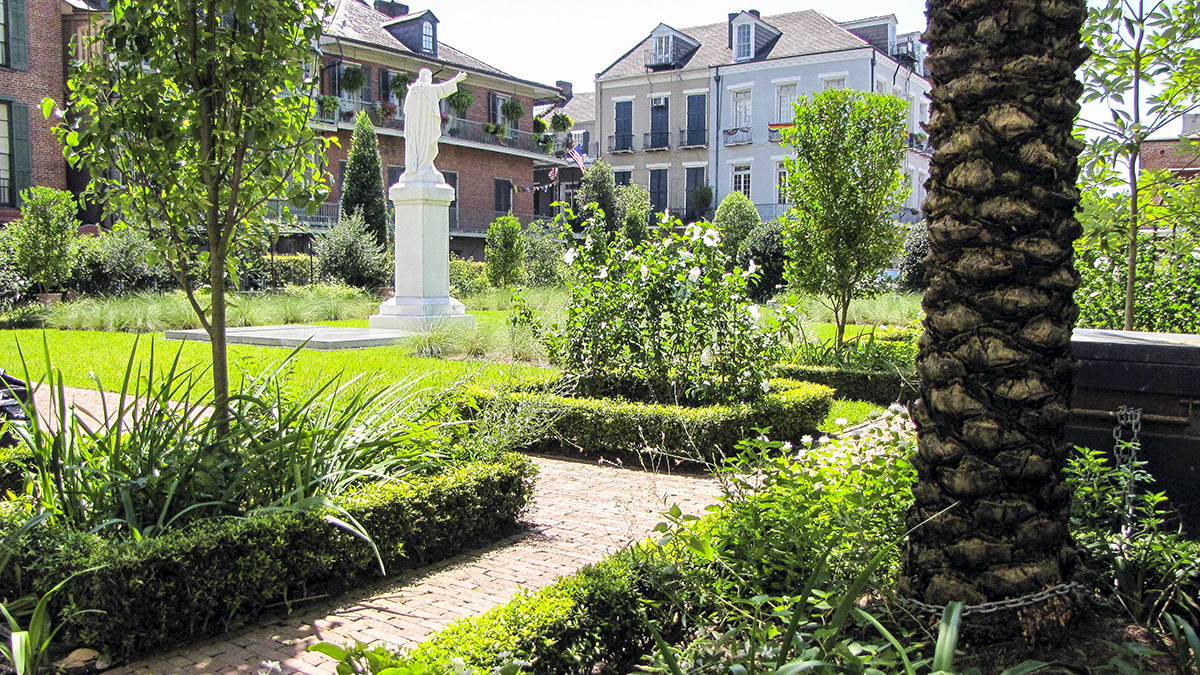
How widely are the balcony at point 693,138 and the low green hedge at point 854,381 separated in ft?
109

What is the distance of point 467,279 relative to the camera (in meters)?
26.4

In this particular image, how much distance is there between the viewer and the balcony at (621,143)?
43875mm

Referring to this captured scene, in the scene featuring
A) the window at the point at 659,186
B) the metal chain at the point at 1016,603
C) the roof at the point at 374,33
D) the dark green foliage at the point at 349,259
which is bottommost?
the metal chain at the point at 1016,603

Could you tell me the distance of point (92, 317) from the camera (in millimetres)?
16766

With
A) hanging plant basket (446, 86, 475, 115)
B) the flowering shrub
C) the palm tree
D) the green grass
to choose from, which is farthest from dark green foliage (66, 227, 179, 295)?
the palm tree

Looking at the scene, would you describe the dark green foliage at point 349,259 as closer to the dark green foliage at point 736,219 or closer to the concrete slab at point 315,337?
the concrete slab at point 315,337

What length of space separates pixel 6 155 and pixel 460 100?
1589 cm

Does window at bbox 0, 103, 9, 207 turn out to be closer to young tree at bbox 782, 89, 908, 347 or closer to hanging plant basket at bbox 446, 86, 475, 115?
hanging plant basket at bbox 446, 86, 475, 115

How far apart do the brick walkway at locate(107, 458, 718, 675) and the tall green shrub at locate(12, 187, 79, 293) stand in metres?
15.8

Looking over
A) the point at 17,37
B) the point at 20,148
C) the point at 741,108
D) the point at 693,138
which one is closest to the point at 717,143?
the point at 693,138

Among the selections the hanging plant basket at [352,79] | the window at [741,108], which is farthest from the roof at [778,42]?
the hanging plant basket at [352,79]

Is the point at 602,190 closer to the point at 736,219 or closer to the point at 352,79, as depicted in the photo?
the point at 736,219

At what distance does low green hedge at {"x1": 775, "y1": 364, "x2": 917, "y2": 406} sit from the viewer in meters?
9.98

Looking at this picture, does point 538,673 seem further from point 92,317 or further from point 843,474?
point 92,317
